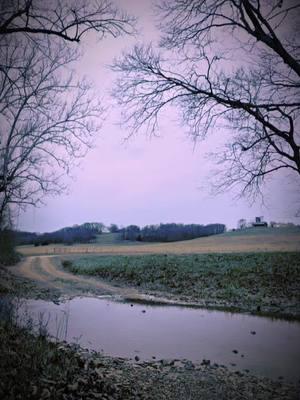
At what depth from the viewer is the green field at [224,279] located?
53.4ft

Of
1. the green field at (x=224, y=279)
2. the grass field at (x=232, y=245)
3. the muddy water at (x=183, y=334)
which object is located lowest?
the muddy water at (x=183, y=334)

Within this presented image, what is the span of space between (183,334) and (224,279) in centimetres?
983

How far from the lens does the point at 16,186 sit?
1386 cm

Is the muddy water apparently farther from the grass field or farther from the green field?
the grass field

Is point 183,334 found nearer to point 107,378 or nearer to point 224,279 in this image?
point 107,378

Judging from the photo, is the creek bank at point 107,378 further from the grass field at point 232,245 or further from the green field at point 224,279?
the grass field at point 232,245

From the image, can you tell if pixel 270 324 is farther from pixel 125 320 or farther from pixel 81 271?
pixel 81 271

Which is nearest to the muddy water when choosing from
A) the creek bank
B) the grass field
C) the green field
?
the creek bank

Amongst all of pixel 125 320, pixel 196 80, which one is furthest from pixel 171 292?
pixel 196 80

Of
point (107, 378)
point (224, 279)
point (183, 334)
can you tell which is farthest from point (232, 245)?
point (107, 378)

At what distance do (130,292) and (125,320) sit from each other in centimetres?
735

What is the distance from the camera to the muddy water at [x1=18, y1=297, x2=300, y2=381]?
8.75 metres

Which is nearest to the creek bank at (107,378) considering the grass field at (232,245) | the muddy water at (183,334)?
the muddy water at (183,334)

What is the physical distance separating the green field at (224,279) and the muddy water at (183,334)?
8.30 feet
